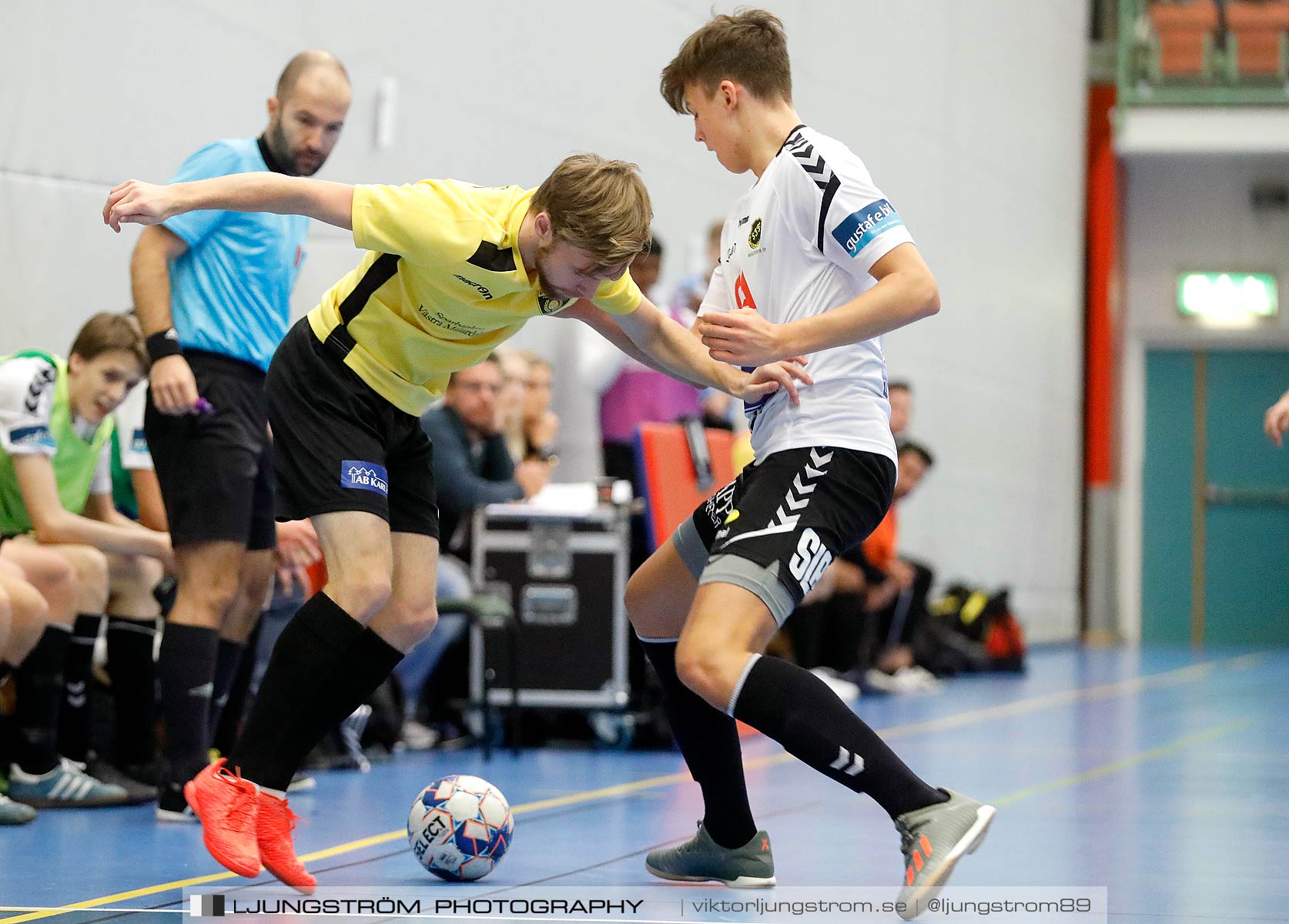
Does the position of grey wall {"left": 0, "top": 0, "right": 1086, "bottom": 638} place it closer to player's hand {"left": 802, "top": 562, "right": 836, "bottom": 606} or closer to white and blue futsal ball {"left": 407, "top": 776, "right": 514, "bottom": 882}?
player's hand {"left": 802, "top": 562, "right": 836, "bottom": 606}

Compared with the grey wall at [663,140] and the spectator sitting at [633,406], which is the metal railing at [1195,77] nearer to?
the grey wall at [663,140]

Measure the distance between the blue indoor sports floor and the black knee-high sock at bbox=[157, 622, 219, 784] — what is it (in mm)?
190

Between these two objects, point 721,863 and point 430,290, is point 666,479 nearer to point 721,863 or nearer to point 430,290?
point 721,863

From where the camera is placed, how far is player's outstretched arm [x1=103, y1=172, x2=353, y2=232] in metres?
2.98

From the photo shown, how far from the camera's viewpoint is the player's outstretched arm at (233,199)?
2.98m

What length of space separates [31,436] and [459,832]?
1.92 metres

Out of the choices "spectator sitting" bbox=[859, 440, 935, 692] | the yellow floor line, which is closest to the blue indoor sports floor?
the yellow floor line

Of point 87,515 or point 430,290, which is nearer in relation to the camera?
point 430,290

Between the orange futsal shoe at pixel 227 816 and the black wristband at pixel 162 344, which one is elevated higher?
the black wristband at pixel 162 344

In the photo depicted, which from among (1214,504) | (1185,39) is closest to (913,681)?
(1214,504)

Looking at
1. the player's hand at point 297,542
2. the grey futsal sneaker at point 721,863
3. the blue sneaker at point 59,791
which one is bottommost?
the blue sneaker at point 59,791

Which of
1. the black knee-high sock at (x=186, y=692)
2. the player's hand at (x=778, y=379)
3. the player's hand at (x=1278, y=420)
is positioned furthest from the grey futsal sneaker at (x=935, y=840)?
the black knee-high sock at (x=186, y=692)

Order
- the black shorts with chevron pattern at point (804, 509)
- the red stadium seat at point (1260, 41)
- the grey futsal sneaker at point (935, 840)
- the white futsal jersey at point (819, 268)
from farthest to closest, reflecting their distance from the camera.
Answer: the red stadium seat at point (1260, 41) → the white futsal jersey at point (819, 268) → the black shorts with chevron pattern at point (804, 509) → the grey futsal sneaker at point (935, 840)

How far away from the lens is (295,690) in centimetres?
332
